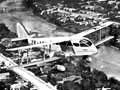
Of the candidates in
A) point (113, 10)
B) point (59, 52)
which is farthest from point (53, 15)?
point (59, 52)

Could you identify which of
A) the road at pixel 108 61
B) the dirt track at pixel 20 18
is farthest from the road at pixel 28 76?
the dirt track at pixel 20 18

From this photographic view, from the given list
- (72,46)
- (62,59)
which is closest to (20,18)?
(72,46)

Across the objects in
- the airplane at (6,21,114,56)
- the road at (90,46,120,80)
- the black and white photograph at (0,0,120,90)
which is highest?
the airplane at (6,21,114,56)

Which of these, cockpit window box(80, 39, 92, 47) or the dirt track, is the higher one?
cockpit window box(80, 39, 92, 47)

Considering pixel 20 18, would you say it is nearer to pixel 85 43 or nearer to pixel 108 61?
pixel 108 61

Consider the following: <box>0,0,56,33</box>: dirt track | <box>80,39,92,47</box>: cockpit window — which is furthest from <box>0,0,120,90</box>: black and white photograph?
<box>0,0,56,33</box>: dirt track

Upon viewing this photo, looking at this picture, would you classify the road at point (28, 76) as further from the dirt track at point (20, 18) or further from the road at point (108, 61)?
the dirt track at point (20, 18)

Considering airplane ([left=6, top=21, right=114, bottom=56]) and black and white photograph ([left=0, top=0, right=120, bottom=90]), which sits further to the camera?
airplane ([left=6, top=21, right=114, bottom=56])

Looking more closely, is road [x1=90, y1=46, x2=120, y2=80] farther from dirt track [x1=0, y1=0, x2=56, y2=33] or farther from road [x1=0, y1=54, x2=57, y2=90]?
dirt track [x1=0, y1=0, x2=56, y2=33]

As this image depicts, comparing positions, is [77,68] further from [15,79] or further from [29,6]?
[29,6]
